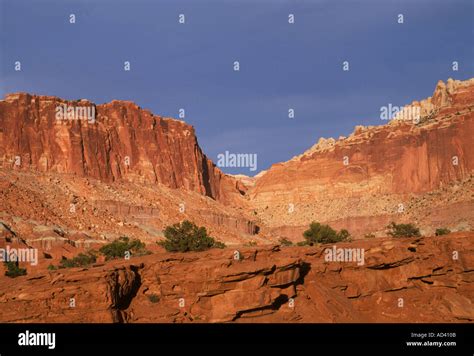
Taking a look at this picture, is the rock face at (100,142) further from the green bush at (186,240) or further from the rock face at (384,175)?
the green bush at (186,240)

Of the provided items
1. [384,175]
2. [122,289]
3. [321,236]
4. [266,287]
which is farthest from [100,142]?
[266,287]

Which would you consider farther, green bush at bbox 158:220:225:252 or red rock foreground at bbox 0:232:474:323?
green bush at bbox 158:220:225:252

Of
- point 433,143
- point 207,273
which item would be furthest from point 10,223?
point 433,143

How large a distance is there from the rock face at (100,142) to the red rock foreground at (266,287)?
74206 millimetres

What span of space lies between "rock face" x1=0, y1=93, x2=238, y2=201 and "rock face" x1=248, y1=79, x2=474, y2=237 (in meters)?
20.2

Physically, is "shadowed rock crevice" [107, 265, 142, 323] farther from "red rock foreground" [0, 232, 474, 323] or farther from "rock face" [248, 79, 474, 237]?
"rock face" [248, 79, 474, 237]

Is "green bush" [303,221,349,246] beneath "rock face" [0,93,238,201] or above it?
beneath

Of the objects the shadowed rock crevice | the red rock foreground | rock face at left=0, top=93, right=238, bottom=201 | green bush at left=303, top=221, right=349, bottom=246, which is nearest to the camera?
the red rock foreground

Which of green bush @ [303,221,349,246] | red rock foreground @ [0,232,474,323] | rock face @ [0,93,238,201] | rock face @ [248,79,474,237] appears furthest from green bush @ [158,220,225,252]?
rock face @ [0,93,238,201]

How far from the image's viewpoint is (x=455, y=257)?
33.9 m

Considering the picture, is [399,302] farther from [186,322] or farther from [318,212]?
[318,212]

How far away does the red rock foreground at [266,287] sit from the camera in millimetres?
Answer: 28266

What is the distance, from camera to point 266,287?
30.6m

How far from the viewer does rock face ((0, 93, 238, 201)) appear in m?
106
